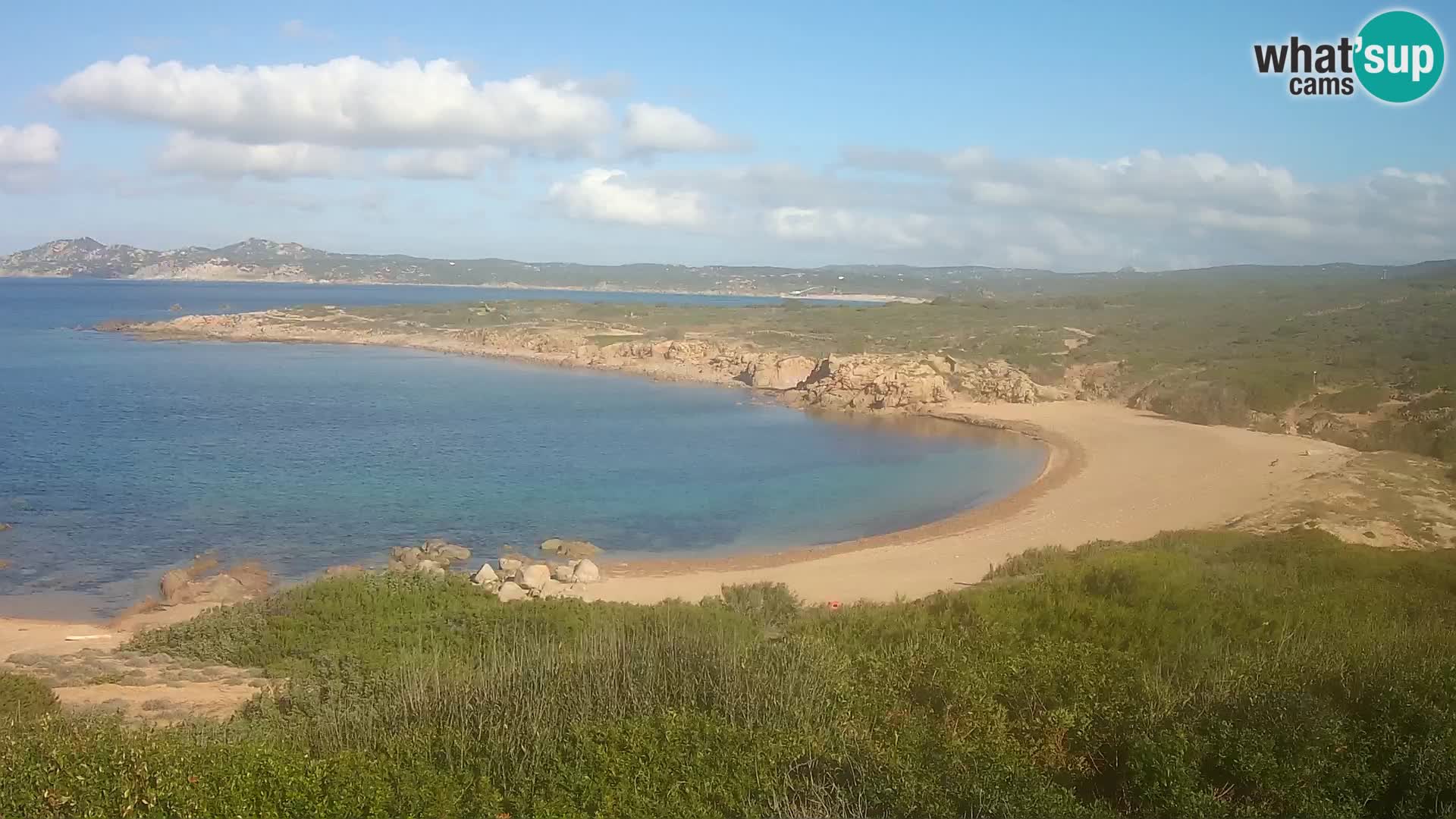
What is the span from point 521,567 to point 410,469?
40.5ft

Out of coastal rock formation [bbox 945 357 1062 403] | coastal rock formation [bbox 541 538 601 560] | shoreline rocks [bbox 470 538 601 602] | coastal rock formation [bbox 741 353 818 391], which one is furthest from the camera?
coastal rock formation [bbox 741 353 818 391]

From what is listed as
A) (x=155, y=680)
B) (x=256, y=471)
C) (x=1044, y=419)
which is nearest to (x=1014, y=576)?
(x=155, y=680)

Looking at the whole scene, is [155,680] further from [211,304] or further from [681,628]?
[211,304]

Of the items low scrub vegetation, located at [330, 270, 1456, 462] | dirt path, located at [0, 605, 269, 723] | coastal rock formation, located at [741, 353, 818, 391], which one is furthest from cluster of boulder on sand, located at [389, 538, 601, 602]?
coastal rock formation, located at [741, 353, 818, 391]

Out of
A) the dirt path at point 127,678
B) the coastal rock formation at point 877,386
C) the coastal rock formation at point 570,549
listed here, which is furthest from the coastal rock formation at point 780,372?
the dirt path at point 127,678

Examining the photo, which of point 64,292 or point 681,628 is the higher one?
point 64,292

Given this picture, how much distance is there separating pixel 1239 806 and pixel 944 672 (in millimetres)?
2845

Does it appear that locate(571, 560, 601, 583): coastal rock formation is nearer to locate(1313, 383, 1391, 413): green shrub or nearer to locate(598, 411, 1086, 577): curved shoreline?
locate(598, 411, 1086, 577): curved shoreline

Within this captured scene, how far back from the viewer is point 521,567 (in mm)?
19500

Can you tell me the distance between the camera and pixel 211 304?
110312 millimetres

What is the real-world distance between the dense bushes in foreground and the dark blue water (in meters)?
11.2

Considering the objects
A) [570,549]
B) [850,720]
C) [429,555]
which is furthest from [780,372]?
[850,720]

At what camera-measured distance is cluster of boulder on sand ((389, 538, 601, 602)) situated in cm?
1739

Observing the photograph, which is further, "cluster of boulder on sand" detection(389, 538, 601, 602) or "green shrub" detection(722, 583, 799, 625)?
"cluster of boulder on sand" detection(389, 538, 601, 602)
